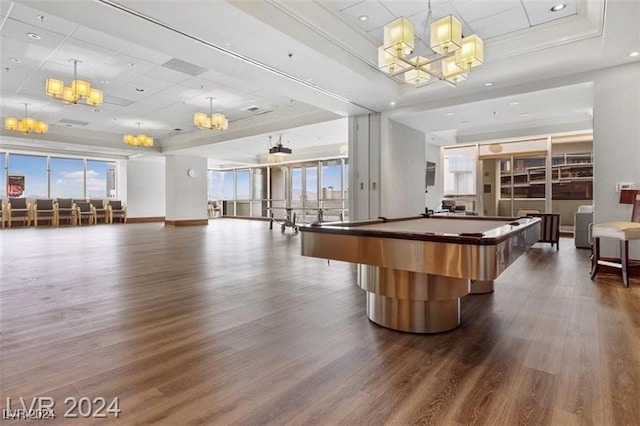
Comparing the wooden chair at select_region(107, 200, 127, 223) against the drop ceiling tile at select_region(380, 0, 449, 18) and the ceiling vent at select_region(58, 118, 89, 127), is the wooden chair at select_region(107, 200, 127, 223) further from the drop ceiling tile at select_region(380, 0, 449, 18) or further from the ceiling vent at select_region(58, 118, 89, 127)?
the drop ceiling tile at select_region(380, 0, 449, 18)

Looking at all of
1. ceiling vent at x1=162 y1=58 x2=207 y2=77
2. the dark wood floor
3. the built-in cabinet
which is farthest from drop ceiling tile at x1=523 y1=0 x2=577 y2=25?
the built-in cabinet

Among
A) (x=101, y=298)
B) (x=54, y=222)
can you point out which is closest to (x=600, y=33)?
(x=101, y=298)

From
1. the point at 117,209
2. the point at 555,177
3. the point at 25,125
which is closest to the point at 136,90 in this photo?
the point at 25,125

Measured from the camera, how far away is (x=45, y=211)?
13117 millimetres

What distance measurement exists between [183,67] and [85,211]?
11004mm

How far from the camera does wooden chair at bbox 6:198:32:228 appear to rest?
1246cm

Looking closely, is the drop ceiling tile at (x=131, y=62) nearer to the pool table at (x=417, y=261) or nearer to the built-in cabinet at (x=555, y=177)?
the pool table at (x=417, y=261)

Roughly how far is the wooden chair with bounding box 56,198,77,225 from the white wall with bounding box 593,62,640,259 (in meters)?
16.4

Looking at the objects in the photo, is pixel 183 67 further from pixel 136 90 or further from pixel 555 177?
pixel 555 177

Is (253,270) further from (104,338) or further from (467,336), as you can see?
(467,336)

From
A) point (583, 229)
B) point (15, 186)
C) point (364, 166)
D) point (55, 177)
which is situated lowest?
point (583, 229)

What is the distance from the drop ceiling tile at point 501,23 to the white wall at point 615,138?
1.47 m

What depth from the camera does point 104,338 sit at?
2.51m

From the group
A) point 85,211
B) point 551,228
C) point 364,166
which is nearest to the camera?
point 551,228
